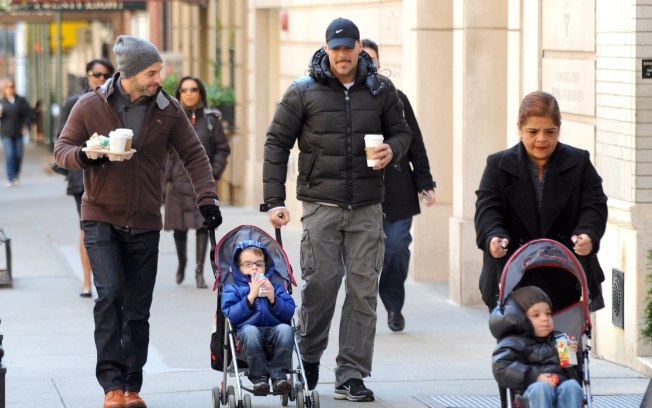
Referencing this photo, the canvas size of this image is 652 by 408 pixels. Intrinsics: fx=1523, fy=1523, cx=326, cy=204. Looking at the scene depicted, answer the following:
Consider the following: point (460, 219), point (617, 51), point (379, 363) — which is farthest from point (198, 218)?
point (617, 51)

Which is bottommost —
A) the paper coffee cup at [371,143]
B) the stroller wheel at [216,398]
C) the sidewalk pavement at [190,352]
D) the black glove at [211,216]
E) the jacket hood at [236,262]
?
the sidewalk pavement at [190,352]

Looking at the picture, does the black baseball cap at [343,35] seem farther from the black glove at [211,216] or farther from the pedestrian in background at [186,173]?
the pedestrian in background at [186,173]

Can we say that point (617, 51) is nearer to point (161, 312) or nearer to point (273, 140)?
point (273, 140)

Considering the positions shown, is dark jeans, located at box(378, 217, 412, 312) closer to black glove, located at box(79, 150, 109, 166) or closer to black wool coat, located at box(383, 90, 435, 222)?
black wool coat, located at box(383, 90, 435, 222)

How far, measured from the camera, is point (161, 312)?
470 inches

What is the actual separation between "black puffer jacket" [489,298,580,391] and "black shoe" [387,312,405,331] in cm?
427

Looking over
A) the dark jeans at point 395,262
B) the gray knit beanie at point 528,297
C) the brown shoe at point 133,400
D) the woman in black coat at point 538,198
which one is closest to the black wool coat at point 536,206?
the woman in black coat at point 538,198

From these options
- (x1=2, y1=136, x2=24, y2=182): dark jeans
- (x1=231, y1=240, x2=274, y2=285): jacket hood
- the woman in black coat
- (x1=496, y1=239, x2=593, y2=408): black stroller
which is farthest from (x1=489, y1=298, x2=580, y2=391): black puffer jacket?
(x1=2, y1=136, x2=24, y2=182): dark jeans

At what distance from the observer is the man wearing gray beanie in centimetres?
785

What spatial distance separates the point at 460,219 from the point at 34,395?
4601mm

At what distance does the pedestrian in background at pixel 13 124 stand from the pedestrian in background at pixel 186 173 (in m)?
16.9

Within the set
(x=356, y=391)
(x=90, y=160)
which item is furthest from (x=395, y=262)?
(x=90, y=160)

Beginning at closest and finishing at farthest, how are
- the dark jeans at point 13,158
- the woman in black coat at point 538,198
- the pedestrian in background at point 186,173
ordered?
the woman in black coat at point 538,198 < the pedestrian in background at point 186,173 < the dark jeans at point 13,158

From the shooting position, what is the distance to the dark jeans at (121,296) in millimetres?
7848
